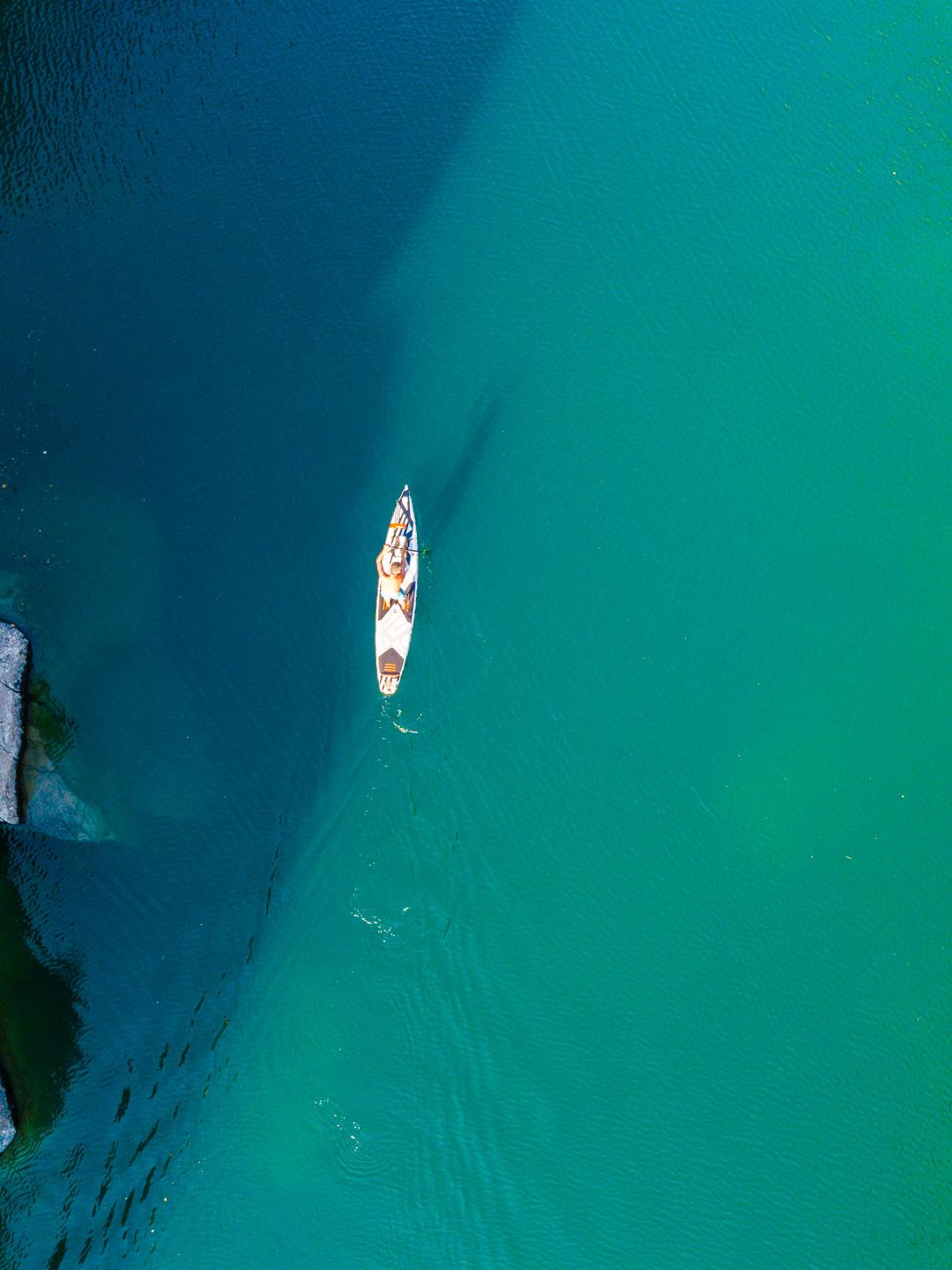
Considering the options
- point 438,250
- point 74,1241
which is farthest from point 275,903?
point 438,250

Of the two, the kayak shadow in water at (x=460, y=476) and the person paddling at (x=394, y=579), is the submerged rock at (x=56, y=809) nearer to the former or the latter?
the person paddling at (x=394, y=579)

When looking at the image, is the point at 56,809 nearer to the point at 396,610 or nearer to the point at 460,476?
the point at 396,610

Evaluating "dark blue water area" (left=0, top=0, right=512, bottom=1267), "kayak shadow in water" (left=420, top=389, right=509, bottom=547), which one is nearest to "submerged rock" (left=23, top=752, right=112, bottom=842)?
"dark blue water area" (left=0, top=0, right=512, bottom=1267)

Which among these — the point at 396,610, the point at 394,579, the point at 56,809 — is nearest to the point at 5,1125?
the point at 56,809

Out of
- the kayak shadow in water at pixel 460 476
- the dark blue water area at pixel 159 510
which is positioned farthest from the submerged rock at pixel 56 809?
the kayak shadow in water at pixel 460 476

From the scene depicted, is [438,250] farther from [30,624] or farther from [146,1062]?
[146,1062]

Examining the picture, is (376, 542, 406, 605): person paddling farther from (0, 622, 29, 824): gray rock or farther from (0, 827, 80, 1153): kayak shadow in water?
(0, 827, 80, 1153): kayak shadow in water

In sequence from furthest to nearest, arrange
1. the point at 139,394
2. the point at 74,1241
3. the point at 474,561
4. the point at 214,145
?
the point at 214,145 < the point at 139,394 < the point at 474,561 < the point at 74,1241
